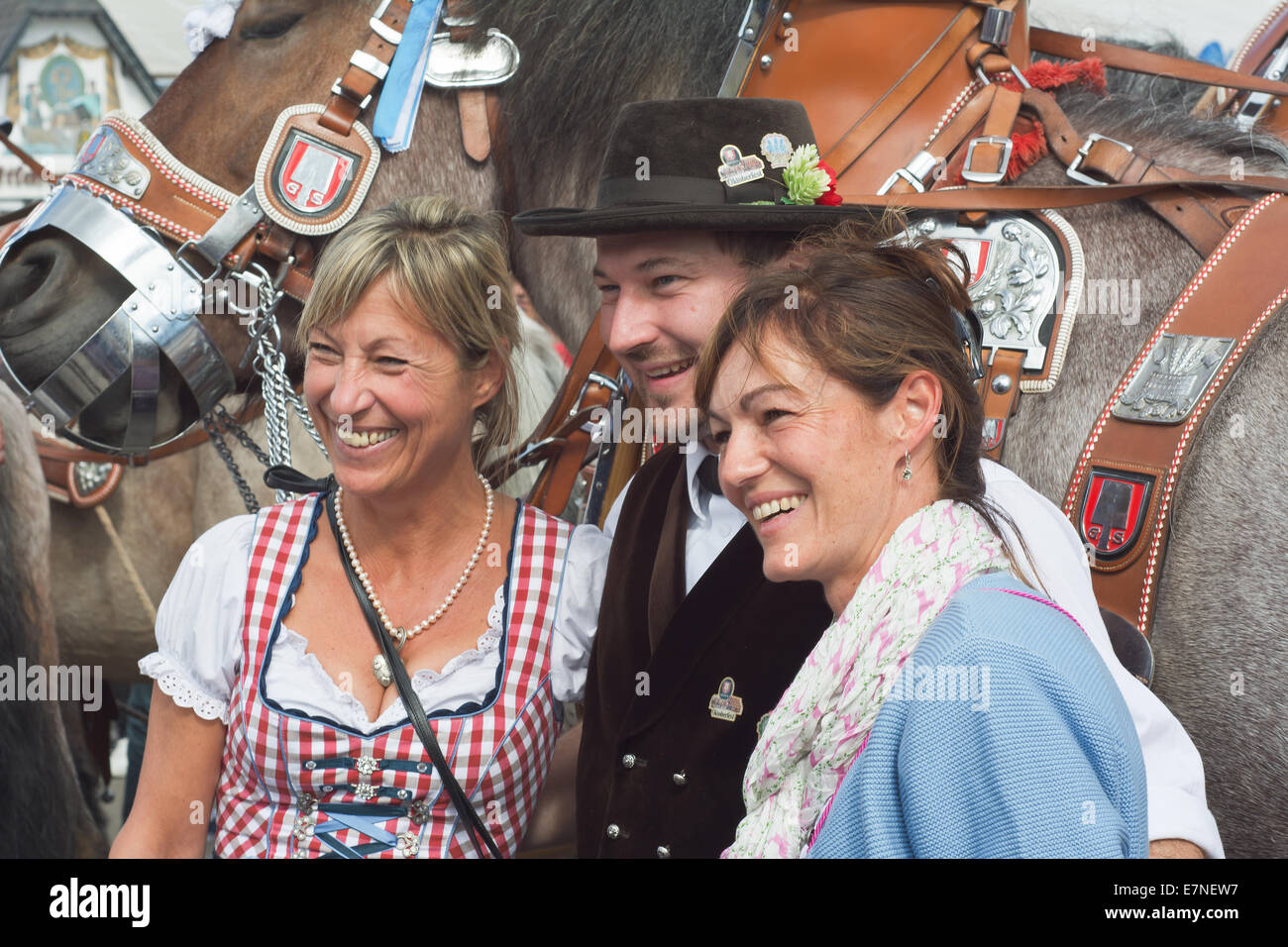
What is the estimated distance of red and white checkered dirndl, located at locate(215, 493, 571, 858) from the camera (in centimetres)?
182

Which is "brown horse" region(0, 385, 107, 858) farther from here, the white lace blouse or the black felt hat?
the black felt hat

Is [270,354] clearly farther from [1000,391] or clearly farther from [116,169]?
[1000,391]

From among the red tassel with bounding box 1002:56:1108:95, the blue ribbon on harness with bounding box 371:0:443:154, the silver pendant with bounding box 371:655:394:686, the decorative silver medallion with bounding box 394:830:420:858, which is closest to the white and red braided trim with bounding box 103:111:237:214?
the blue ribbon on harness with bounding box 371:0:443:154

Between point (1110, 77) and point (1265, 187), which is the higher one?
point (1110, 77)

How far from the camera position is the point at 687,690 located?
185 centimetres

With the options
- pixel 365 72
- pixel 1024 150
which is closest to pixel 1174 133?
pixel 1024 150

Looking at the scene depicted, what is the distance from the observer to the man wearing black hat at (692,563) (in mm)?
1740

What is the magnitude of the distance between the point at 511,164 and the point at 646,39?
0.47 m

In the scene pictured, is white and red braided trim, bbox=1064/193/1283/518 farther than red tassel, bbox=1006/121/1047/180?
No

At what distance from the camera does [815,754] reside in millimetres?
1367

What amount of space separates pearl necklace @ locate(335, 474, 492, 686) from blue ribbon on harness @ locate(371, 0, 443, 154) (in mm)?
1112

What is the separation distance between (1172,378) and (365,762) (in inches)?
62.7

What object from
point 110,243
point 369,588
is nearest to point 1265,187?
point 369,588
